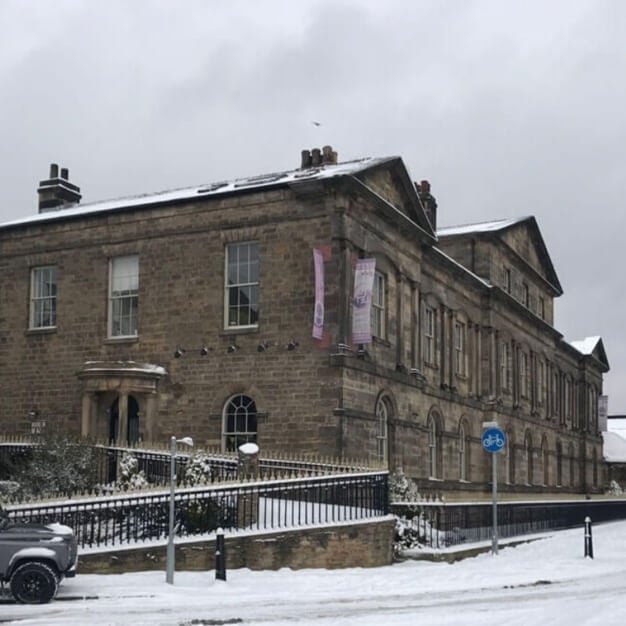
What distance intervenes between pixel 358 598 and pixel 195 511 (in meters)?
4.85

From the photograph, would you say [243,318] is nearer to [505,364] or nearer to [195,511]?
[195,511]

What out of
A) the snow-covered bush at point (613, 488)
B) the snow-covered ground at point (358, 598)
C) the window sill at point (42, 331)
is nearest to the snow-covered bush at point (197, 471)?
the snow-covered ground at point (358, 598)

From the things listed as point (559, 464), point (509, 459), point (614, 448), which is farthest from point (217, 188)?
point (614, 448)

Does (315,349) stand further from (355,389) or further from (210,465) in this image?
(210,465)

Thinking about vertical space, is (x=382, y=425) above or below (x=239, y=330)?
below

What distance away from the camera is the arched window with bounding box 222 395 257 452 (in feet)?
95.9

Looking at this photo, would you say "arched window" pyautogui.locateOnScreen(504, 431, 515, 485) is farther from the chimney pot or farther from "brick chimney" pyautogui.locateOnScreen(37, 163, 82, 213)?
"brick chimney" pyautogui.locateOnScreen(37, 163, 82, 213)

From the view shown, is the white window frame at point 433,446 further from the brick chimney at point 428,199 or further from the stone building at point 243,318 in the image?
the brick chimney at point 428,199

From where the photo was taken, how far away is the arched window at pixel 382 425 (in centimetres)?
3072

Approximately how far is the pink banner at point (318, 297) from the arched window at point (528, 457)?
25.1 m

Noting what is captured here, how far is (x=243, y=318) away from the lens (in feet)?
98.6

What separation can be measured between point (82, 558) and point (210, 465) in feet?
17.8

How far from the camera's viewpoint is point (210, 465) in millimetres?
23797

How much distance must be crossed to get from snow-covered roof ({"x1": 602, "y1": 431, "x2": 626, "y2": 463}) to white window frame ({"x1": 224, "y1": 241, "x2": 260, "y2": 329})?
2081 inches
